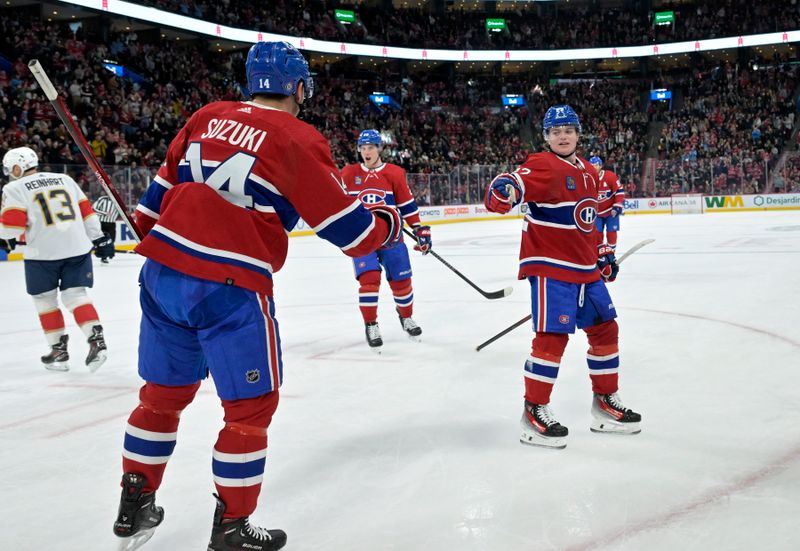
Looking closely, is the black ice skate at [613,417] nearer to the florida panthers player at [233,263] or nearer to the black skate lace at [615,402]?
the black skate lace at [615,402]

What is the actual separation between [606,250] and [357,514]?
1.54 m

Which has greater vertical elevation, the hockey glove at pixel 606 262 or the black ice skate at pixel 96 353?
the hockey glove at pixel 606 262

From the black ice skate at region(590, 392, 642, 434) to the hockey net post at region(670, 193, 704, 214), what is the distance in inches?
715

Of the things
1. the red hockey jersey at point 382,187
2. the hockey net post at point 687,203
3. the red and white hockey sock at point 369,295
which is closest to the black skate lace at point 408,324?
the red and white hockey sock at point 369,295

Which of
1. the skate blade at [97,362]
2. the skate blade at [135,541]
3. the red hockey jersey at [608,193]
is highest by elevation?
the red hockey jersey at [608,193]

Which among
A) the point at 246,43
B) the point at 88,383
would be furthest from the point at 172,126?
the point at 88,383

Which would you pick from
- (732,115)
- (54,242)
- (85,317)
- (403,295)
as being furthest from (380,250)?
(732,115)

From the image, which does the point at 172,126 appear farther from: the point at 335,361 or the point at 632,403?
the point at 632,403

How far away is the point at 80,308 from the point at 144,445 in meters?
2.67

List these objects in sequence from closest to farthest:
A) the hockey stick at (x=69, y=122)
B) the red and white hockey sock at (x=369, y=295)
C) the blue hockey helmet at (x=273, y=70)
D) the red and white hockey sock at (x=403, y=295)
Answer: the blue hockey helmet at (x=273, y=70), the hockey stick at (x=69, y=122), the red and white hockey sock at (x=369, y=295), the red and white hockey sock at (x=403, y=295)

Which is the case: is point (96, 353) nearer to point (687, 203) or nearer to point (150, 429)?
point (150, 429)

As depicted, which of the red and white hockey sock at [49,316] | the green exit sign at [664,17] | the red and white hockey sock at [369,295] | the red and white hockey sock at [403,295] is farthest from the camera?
the green exit sign at [664,17]

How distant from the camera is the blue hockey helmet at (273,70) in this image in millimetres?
1850

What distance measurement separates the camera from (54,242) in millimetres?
4168
